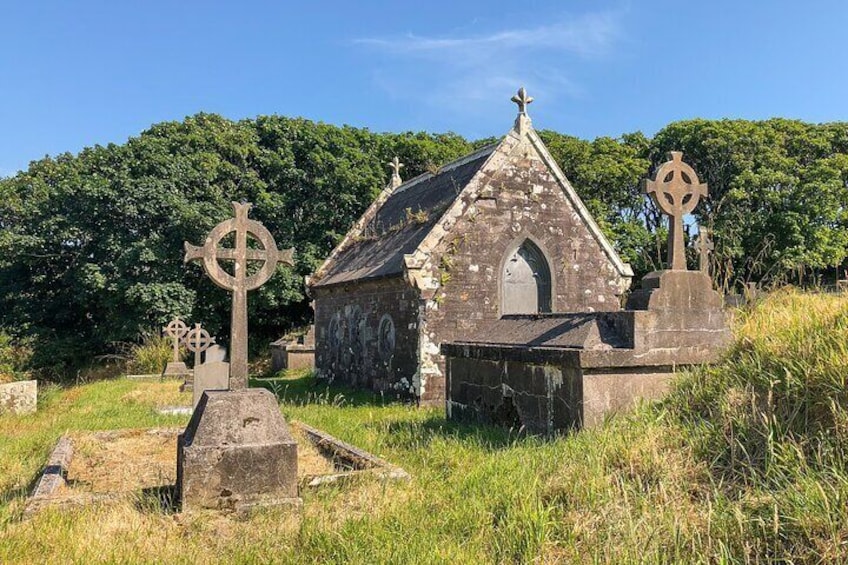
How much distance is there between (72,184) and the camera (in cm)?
2628

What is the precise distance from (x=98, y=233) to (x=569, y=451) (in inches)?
1025

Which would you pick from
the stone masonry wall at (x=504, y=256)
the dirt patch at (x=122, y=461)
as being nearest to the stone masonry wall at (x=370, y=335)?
the stone masonry wall at (x=504, y=256)

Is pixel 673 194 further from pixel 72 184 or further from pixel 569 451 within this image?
pixel 72 184

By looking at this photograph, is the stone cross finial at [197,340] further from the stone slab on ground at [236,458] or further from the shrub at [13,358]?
the stone slab on ground at [236,458]

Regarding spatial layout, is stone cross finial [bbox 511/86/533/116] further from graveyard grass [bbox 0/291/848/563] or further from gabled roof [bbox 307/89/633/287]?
graveyard grass [bbox 0/291/848/563]

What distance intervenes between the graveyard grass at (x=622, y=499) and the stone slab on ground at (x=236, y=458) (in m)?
0.26

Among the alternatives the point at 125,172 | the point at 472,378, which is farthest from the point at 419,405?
the point at 125,172

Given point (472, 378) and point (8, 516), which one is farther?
point (472, 378)

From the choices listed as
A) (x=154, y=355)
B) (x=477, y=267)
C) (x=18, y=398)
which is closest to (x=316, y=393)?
(x=477, y=267)

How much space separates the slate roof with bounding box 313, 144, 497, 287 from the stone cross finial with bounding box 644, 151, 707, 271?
22.7 ft

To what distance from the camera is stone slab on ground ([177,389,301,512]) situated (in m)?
5.19

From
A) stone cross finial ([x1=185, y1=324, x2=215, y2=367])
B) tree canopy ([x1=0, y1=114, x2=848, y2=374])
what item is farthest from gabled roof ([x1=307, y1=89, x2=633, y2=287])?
tree canopy ([x1=0, y1=114, x2=848, y2=374])

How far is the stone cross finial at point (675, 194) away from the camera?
269 inches

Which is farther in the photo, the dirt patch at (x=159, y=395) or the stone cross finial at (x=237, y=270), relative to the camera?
the dirt patch at (x=159, y=395)
